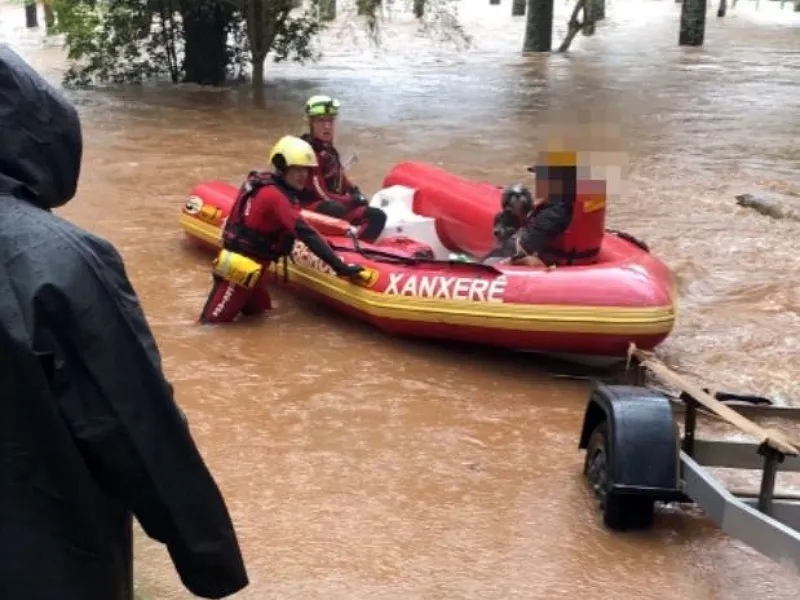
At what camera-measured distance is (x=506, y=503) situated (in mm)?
4609

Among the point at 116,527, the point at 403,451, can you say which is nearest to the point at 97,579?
the point at 116,527

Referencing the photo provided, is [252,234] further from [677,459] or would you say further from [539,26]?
[539,26]

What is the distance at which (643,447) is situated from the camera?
4.03m

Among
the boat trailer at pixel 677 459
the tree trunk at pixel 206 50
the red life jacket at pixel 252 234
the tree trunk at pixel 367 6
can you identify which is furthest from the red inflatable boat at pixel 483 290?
the tree trunk at pixel 206 50

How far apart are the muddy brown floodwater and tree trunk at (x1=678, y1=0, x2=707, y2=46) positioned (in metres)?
11.4

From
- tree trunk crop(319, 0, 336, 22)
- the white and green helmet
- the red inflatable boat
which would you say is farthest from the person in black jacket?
tree trunk crop(319, 0, 336, 22)

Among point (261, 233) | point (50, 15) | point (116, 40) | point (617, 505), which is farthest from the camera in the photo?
point (50, 15)

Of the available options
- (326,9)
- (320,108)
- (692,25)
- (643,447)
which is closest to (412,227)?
(320,108)

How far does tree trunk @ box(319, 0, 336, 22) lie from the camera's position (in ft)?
49.5

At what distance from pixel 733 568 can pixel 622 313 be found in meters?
1.80

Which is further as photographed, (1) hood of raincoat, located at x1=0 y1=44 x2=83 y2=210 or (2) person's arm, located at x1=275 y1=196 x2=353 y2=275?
(2) person's arm, located at x1=275 y1=196 x2=353 y2=275

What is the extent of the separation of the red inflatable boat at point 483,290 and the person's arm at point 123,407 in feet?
13.0

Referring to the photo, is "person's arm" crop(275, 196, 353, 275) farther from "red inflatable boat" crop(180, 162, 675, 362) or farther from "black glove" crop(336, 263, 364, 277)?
"red inflatable boat" crop(180, 162, 675, 362)

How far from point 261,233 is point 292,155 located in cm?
50
